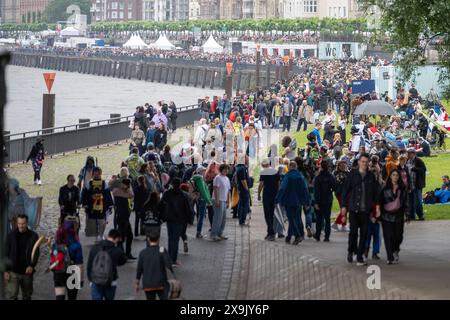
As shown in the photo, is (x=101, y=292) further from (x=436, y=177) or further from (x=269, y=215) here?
(x=436, y=177)

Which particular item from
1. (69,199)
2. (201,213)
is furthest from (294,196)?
(69,199)

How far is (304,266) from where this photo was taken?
20.3m

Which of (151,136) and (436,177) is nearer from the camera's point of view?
(436,177)

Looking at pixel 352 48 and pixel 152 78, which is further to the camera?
pixel 152 78

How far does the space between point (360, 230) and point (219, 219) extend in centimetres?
432

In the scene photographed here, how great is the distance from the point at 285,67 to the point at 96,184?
238ft

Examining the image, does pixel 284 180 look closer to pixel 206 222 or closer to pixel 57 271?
pixel 206 222

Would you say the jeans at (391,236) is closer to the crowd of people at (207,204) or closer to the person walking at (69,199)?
the crowd of people at (207,204)

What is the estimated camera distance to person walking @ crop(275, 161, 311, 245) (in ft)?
73.9

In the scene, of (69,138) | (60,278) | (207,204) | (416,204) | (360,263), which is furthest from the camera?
(69,138)

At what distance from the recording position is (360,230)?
66.5ft

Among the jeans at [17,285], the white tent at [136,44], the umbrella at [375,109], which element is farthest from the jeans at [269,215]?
the white tent at [136,44]

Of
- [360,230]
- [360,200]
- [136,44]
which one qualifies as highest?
[136,44]

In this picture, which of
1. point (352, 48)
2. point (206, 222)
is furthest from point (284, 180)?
point (352, 48)
